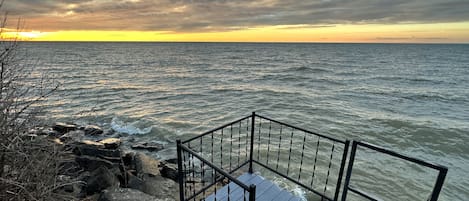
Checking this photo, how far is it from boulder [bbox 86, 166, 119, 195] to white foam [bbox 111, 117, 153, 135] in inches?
237

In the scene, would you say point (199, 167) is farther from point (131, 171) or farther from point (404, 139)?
point (404, 139)

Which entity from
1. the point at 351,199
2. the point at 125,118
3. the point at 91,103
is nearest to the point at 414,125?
the point at 351,199

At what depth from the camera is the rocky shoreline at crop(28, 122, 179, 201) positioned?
493cm

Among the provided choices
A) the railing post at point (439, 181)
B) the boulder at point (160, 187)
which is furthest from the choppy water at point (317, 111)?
the railing post at point (439, 181)

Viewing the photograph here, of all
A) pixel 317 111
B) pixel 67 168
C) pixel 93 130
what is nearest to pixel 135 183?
pixel 67 168

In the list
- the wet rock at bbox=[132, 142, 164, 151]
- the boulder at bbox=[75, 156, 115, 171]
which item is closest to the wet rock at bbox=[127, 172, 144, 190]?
the boulder at bbox=[75, 156, 115, 171]

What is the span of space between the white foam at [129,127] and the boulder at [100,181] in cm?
602

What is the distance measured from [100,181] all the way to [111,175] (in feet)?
1.01

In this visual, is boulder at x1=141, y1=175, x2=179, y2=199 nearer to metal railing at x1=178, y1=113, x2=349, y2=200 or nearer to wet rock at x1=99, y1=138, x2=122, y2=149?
metal railing at x1=178, y1=113, x2=349, y2=200

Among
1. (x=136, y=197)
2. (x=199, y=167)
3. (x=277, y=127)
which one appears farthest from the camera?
(x=277, y=127)

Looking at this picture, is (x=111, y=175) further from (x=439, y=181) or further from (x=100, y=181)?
(x=439, y=181)

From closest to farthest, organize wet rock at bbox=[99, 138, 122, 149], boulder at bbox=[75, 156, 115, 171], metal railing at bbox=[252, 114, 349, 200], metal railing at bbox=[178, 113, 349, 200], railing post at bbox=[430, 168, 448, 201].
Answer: railing post at bbox=[430, 168, 448, 201] → boulder at bbox=[75, 156, 115, 171] → metal railing at bbox=[252, 114, 349, 200] → metal railing at bbox=[178, 113, 349, 200] → wet rock at bbox=[99, 138, 122, 149]

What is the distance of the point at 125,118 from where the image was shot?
535 inches

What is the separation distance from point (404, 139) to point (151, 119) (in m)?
12.8
